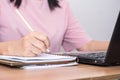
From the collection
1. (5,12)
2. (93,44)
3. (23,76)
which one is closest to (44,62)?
(23,76)

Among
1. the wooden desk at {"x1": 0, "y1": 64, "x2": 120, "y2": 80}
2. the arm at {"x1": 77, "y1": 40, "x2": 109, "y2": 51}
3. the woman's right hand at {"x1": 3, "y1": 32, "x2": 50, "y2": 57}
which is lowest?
the arm at {"x1": 77, "y1": 40, "x2": 109, "y2": 51}

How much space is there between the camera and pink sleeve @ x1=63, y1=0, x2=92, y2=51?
1595mm

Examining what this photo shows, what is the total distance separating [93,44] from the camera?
1543mm

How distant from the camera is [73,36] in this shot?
1.61 meters

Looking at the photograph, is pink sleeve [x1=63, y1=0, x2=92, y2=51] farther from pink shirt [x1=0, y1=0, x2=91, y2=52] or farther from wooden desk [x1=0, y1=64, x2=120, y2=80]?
wooden desk [x1=0, y1=64, x2=120, y2=80]

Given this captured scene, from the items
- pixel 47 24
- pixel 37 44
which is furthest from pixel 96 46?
pixel 37 44

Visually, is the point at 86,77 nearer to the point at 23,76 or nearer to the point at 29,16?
the point at 23,76

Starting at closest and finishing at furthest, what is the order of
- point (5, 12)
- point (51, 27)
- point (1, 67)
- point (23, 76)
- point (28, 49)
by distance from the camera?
point (23, 76) → point (1, 67) → point (28, 49) → point (5, 12) → point (51, 27)

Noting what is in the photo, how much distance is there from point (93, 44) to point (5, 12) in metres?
0.53

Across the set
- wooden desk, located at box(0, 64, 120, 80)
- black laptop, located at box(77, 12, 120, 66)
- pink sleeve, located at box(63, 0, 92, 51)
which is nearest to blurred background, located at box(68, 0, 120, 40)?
pink sleeve, located at box(63, 0, 92, 51)

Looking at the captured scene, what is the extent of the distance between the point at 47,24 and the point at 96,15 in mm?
901

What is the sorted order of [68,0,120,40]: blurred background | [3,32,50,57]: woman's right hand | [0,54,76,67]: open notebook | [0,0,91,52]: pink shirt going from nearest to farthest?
[0,54,76,67]: open notebook < [3,32,50,57]: woman's right hand < [0,0,91,52]: pink shirt < [68,0,120,40]: blurred background

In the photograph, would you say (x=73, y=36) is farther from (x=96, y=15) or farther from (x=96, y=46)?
(x=96, y=15)

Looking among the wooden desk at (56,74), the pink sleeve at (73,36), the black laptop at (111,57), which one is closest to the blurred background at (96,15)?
the pink sleeve at (73,36)
